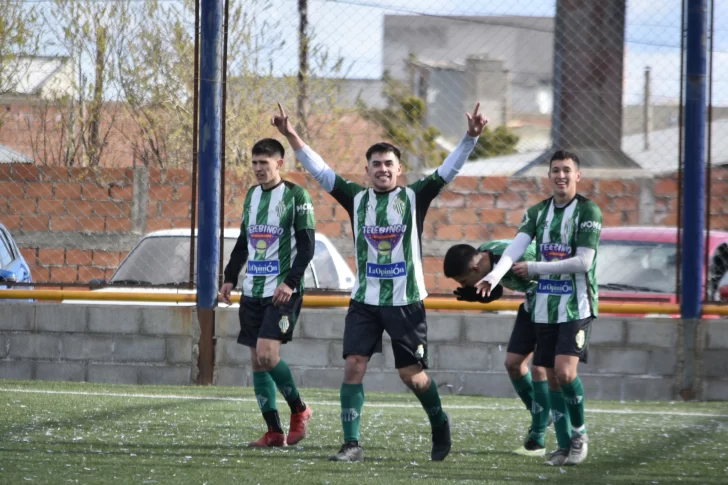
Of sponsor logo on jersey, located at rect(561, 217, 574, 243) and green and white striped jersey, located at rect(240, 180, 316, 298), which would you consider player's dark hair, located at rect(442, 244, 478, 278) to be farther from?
green and white striped jersey, located at rect(240, 180, 316, 298)

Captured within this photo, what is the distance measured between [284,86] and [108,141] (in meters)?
2.31

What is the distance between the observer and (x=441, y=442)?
20.3 ft

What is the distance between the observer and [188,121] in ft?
34.9

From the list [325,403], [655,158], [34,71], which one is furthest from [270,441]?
[655,158]

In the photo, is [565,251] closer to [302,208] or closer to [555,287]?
[555,287]

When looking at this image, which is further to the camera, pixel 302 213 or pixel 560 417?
pixel 302 213

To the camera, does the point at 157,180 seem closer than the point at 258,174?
No

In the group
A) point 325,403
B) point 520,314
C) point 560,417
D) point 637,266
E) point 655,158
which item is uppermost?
point 655,158

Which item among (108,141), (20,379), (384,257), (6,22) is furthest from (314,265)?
(384,257)

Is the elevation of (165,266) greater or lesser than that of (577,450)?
greater

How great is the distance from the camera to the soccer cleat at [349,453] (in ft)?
19.8

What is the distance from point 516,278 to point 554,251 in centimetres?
26

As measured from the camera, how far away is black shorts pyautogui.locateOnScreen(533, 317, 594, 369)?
627 cm

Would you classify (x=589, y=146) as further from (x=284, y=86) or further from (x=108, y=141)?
(x=108, y=141)
